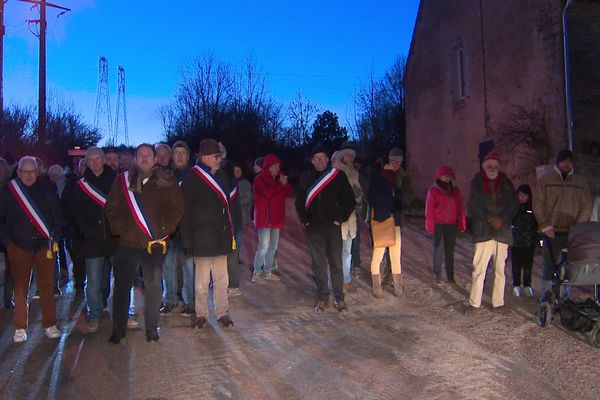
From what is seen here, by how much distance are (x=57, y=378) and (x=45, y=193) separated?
88.4 inches

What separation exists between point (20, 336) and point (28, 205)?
1.43 metres

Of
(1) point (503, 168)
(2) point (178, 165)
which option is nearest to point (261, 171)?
(2) point (178, 165)

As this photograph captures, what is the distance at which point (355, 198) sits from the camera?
846cm

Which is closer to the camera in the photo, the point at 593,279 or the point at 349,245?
the point at 593,279

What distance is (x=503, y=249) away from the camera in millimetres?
7363

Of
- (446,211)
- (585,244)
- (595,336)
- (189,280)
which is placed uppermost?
(446,211)

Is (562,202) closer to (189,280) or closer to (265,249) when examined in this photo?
(265,249)

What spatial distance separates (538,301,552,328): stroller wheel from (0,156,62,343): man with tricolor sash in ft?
17.9

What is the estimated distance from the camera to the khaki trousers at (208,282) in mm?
6695

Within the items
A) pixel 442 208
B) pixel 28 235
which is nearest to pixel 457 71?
pixel 442 208

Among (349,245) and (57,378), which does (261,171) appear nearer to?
(349,245)

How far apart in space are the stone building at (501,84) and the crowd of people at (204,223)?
6.84 metres

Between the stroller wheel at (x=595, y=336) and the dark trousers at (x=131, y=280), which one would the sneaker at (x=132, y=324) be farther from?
the stroller wheel at (x=595, y=336)

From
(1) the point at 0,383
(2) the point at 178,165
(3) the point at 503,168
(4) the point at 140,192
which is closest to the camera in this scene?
(1) the point at 0,383
